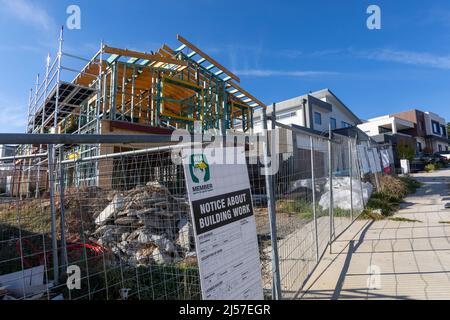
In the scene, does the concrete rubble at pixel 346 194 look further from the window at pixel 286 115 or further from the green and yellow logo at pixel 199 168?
the window at pixel 286 115

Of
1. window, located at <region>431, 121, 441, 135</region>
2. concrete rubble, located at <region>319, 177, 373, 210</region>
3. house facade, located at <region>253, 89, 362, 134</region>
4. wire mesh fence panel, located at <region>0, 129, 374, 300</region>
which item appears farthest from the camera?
window, located at <region>431, 121, 441, 135</region>

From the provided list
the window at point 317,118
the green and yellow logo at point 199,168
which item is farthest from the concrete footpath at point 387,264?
the window at point 317,118

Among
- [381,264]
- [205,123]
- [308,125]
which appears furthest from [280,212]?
[308,125]

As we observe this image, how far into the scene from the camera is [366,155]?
869cm

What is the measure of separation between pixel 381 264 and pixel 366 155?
18.8 feet

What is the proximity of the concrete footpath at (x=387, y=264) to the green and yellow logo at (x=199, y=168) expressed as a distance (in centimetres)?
208

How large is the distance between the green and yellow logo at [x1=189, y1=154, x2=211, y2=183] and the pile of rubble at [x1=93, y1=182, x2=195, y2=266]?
1.96m

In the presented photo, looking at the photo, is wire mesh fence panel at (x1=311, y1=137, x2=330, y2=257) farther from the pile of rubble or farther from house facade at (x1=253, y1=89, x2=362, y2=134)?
house facade at (x1=253, y1=89, x2=362, y2=134)

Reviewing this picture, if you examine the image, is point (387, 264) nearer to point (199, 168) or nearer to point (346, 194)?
point (199, 168)

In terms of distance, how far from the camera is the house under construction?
957 centimetres

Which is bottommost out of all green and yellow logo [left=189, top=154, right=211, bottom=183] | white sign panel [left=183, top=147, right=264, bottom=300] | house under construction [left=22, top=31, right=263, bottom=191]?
white sign panel [left=183, top=147, right=264, bottom=300]

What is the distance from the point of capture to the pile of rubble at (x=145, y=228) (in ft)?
13.1

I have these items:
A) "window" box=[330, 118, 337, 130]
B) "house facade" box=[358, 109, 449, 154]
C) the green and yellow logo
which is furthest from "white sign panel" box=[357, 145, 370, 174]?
"house facade" box=[358, 109, 449, 154]
